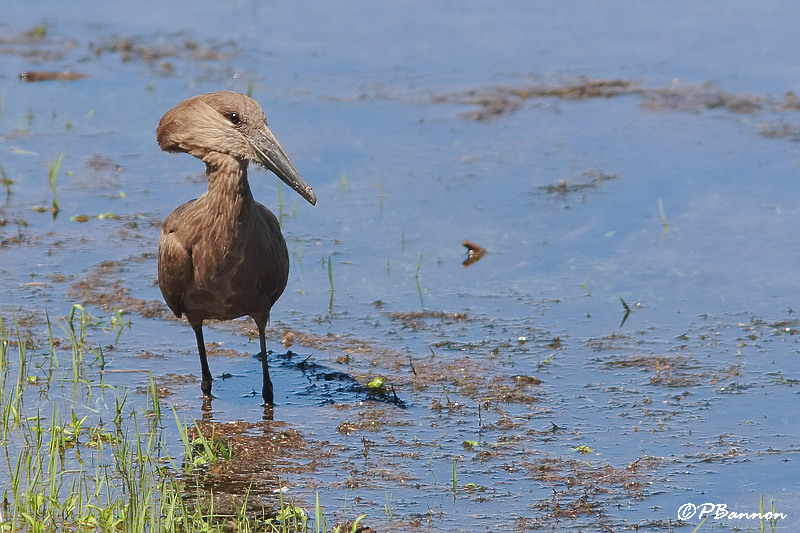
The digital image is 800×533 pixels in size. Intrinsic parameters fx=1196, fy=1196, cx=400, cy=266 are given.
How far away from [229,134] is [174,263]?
2.58 ft

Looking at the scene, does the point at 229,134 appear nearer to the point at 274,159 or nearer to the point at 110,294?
the point at 274,159

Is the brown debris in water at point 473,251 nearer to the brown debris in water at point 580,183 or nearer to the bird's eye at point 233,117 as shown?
the brown debris in water at point 580,183

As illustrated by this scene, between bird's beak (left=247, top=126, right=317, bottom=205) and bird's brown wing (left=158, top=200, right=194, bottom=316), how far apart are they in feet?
2.19

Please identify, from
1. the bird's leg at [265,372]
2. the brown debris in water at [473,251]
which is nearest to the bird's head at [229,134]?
the bird's leg at [265,372]

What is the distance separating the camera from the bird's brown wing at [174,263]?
6.23m

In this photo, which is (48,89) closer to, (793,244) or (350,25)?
(350,25)

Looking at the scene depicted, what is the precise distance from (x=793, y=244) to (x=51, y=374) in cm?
516

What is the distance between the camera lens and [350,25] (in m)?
14.0

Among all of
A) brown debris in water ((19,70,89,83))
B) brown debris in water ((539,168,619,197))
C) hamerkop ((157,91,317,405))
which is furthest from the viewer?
brown debris in water ((19,70,89,83))

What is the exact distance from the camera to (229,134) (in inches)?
234

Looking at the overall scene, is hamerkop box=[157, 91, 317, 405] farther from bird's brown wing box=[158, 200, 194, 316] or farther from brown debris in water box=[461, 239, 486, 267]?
brown debris in water box=[461, 239, 486, 267]

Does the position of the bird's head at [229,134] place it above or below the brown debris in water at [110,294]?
above

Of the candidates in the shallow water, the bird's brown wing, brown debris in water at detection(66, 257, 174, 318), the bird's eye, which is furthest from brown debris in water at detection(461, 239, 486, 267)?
the bird's eye

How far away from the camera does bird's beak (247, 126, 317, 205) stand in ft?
19.3
